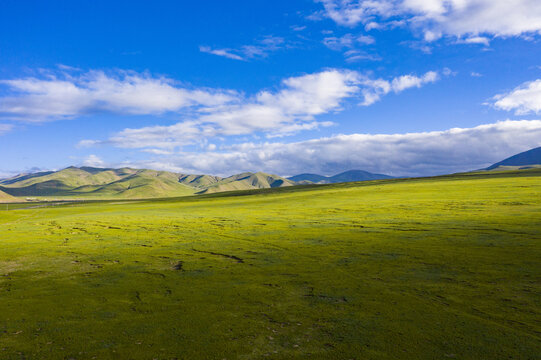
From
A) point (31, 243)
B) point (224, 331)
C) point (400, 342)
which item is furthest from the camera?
point (31, 243)

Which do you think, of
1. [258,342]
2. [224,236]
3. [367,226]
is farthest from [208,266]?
[367,226]

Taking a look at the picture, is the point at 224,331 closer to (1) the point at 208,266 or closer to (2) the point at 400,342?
(2) the point at 400,342

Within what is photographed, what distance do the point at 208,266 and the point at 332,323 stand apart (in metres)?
13.5

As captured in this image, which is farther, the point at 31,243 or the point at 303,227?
the point at 303,227

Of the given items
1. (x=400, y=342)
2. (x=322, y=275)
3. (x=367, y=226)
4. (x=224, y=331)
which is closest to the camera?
(x=400, y=342)

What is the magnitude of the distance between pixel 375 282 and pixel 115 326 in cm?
1428

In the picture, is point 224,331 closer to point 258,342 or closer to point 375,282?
point 258,342

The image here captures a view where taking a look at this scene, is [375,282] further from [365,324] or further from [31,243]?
[31,243]

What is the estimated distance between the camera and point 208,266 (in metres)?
24.9

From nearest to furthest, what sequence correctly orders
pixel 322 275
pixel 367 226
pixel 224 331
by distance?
pixel 224 331
pixel 322 275
pixel 367 226

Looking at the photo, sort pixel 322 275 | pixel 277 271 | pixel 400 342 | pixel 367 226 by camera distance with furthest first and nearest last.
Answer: pixel 367 226 → pixel 277 271 → pixel 322 275 → pixel 400 342

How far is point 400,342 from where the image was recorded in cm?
1191

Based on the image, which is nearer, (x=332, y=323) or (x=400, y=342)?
(x=400, y=342)

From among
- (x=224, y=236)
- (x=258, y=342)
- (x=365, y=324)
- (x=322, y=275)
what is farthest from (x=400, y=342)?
(x=224, y=236)
